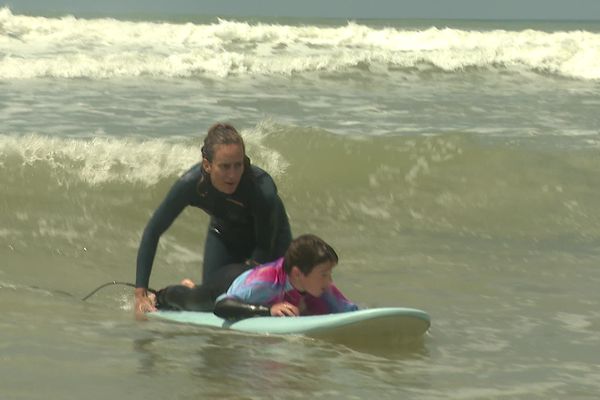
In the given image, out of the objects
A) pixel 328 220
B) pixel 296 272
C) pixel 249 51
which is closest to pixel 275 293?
pixel 296 272

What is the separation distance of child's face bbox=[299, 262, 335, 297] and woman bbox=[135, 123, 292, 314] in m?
0.41

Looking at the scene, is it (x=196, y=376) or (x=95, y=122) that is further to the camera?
(x=95, y=122)

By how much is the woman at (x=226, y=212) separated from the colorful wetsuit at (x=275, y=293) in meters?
0.18

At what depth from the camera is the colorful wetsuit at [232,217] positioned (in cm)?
538

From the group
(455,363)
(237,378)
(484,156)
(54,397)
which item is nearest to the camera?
(54,397)

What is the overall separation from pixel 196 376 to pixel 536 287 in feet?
9.32

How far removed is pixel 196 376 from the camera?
4789 mm

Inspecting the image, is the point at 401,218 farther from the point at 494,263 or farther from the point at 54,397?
the point at 54,397

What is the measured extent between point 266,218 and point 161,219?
18.6 inches

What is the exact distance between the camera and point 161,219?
5457 mm

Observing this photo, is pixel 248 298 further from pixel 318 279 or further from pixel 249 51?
A: pixel 249 51

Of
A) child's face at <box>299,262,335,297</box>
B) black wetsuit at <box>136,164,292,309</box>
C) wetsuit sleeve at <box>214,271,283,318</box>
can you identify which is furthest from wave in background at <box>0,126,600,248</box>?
child's face at <box>299,262,335,297</box>

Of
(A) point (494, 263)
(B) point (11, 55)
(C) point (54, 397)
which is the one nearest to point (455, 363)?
(C) point (54, 397)

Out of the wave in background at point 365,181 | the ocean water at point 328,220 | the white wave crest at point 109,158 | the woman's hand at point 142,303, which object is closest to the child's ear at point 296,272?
the ocean water at point 328,220
